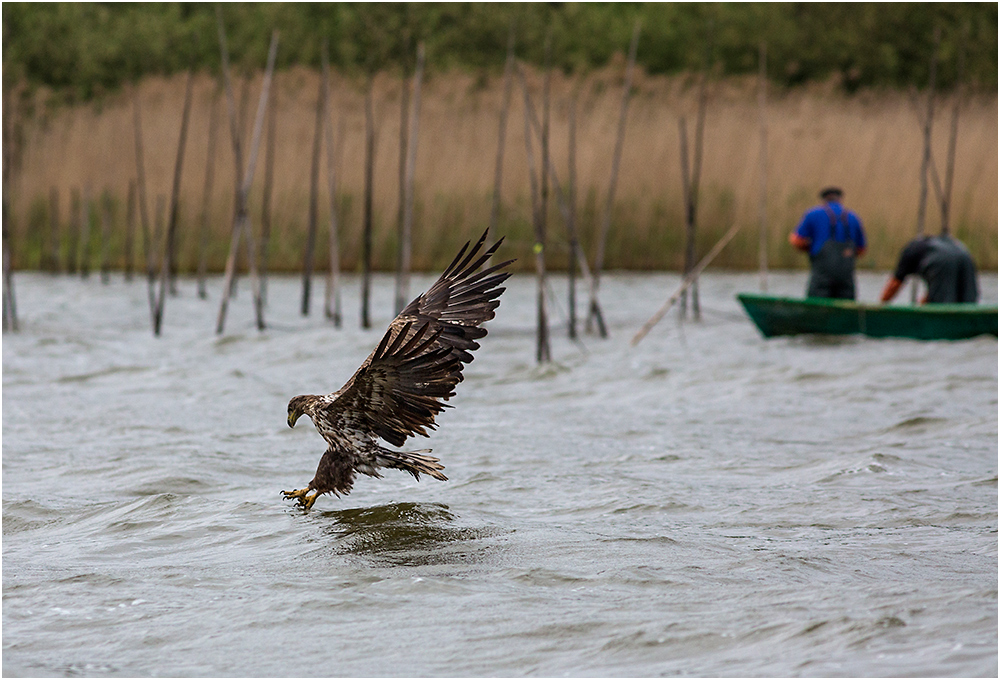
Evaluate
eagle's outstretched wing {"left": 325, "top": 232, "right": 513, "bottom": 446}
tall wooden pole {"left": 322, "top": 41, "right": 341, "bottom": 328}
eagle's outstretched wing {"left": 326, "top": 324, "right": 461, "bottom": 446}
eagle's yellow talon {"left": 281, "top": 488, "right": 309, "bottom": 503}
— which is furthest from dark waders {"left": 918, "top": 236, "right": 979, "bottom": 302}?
eagle's yellow talon {"left": 281, "top": 488, "right": 309, "bottom": 503}

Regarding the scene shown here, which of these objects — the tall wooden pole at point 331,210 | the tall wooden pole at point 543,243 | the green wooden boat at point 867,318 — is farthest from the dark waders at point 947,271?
the tall wooden pole at point 331,210

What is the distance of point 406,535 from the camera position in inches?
180

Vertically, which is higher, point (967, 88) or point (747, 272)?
point (967, 88)

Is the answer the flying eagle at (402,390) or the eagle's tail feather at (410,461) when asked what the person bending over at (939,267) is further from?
the eagle's tail feather at (410,461)

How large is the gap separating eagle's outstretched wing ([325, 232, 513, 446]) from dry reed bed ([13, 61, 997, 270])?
11282 millimetres

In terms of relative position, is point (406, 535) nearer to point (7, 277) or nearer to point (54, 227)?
point (7, 277)

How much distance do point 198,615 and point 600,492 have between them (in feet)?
7.53

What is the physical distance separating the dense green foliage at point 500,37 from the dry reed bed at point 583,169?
1.02m

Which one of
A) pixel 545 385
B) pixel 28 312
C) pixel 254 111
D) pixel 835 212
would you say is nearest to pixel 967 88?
pixel 835 212

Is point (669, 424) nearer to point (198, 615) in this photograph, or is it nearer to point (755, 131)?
point (198, 615)

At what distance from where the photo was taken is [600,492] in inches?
211

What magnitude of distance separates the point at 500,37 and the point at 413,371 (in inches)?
664

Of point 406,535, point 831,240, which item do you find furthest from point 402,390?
point 831,240

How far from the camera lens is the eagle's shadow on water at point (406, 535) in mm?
4203
